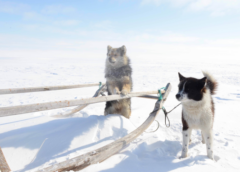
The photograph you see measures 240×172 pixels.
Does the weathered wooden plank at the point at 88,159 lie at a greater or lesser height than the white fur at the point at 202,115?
lesser

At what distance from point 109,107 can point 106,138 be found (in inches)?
42.2

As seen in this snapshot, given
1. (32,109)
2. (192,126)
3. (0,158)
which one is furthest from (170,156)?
(0,158)

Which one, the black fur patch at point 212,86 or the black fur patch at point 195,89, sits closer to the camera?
the black fur patch at point 195,89

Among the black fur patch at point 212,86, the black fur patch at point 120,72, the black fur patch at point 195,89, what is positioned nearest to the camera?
the black fur patch at point 195,89

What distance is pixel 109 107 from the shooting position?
3.96 meters

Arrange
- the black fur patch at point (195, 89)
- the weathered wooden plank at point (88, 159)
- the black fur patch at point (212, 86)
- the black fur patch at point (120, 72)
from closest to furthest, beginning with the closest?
the weathered wooden plank at point (88, 159), the black fur patch at point (195, 89), the black fur patch at point (212, 86), the black fur patch at point (120, 72)

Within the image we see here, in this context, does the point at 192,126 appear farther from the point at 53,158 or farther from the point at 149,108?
the point at 149,108

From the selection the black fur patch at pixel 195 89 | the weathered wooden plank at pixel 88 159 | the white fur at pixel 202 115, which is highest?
the black fur patch at pixel 195 89

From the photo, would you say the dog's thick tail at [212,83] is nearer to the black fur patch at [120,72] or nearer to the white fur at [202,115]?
the white fur at [202,115]

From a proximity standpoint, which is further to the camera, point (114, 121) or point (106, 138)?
point (114, 121)

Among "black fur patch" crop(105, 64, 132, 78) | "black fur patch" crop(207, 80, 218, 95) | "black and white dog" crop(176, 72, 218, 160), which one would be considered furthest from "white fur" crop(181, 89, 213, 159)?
"black fur patch" crop(105, 64, 132, 78)

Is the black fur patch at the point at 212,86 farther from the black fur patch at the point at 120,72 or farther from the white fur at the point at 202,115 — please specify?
the black fur patch at the point at 120,72

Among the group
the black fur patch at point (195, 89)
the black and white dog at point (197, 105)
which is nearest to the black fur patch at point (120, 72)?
the black and white dog at point (197, 105)

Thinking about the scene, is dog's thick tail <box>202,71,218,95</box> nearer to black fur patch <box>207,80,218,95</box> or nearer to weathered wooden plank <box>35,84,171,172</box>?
black fur patch <box>207,80,218,95</box>
